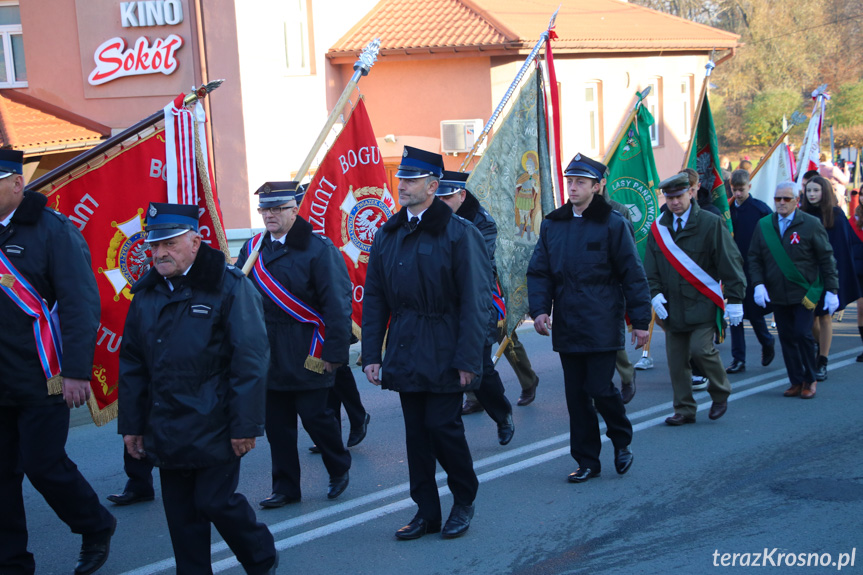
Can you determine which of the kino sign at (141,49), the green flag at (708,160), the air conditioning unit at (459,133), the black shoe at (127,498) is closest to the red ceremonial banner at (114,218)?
the black shoe at (127,498)

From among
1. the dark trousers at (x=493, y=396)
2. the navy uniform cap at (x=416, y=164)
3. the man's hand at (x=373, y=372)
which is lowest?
the dark trousers at (x=493, y=396)

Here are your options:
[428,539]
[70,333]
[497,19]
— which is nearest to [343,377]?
[428,539]

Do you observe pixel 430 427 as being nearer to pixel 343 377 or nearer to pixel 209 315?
pixel 209 315

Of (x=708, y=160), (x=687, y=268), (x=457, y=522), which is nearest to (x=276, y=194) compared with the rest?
(x=457, y=522)

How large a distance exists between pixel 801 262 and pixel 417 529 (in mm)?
4811

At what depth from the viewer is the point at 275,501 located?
5.65m

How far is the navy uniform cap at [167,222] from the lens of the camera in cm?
407

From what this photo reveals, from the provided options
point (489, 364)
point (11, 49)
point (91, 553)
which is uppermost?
point (11, 49)

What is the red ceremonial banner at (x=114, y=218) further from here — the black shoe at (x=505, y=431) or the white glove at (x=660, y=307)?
the white glove at (x=660, y=307)

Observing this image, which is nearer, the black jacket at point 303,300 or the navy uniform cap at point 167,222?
Result: the navy uniform cap at point 167,222

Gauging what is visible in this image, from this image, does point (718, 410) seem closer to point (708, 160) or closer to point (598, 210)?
point (598, 210)

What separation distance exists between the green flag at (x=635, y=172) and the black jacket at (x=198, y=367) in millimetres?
6096

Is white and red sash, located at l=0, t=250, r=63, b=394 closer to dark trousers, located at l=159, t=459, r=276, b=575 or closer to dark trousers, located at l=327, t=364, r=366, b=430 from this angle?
dark trousers, located at l=159, t=459, r=276, b=575

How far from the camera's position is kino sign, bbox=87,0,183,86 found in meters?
15.6
